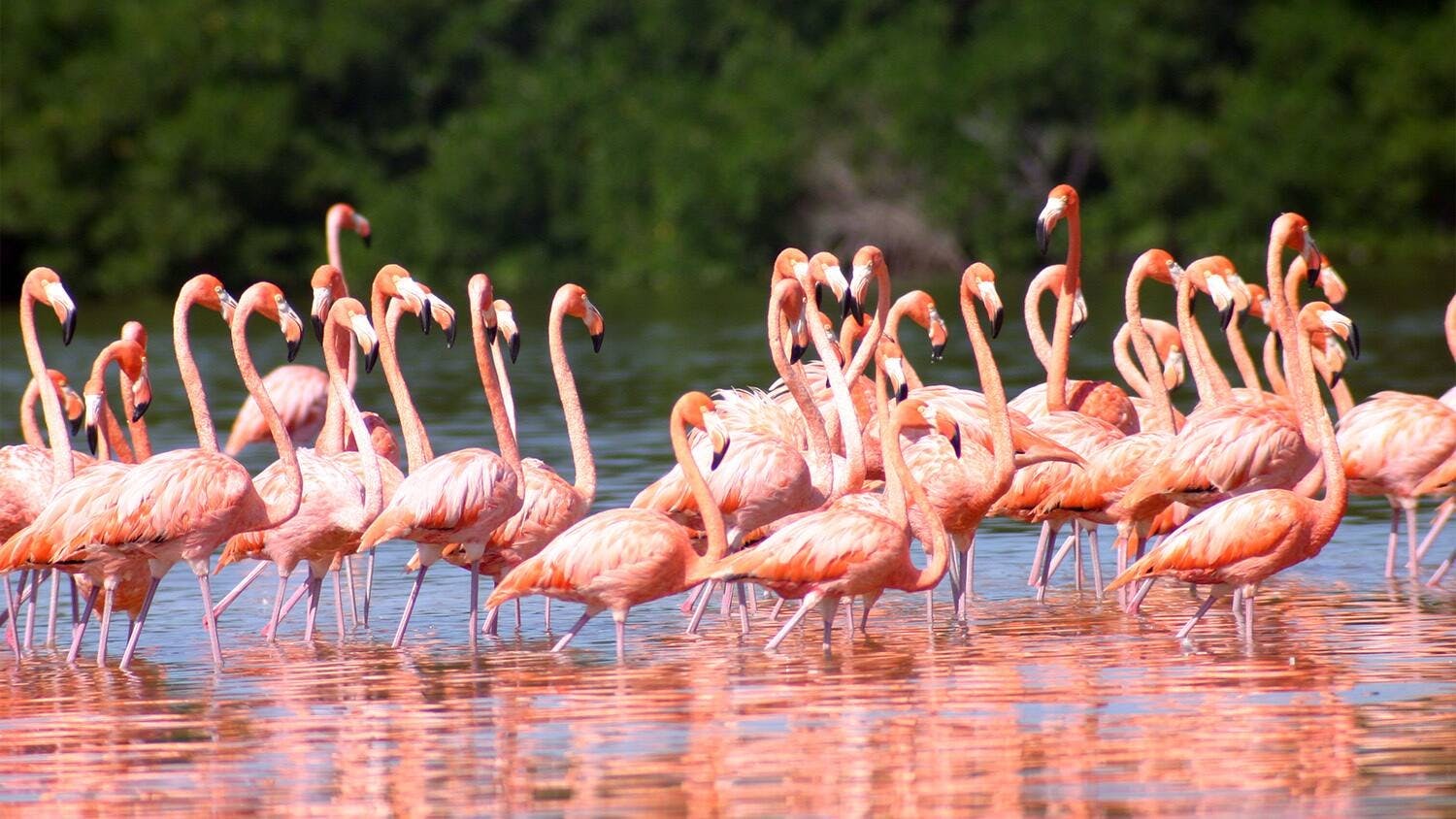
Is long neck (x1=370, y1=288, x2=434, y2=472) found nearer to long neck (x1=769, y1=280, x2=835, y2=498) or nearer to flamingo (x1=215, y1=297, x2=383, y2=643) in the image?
flamingo (x1=215, y1=297, x2=383, y2=643)

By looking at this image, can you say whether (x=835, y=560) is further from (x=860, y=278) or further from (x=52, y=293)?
(x=52, y=293)

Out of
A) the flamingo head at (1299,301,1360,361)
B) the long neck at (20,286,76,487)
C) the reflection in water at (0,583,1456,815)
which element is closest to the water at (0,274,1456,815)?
the reflection in water at (0,583,1456,815)

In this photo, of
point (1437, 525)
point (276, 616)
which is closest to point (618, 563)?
point (276, 616)

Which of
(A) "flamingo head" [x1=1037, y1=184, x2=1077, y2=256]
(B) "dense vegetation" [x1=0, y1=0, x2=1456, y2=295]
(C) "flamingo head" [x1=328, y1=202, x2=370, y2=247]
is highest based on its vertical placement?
(B) "dense vegetation" [x1=0, y1=0, x2=1456, y2=295]

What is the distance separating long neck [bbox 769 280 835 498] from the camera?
9219 millimetres

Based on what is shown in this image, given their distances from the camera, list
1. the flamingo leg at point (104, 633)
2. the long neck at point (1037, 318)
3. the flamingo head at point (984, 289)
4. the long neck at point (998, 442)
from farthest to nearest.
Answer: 1. the long neck at point (1037, 318)
2. the flamingo head at point (984, 289)
3. the long neck at point (998, 442)
4. the flamingo leg at point (104, 633)

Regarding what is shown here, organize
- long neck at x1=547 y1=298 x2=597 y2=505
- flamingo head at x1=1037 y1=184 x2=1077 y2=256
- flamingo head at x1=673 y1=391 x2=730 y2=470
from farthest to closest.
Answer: flamingo head at x1=1037 y1=184 x2=1077 y2=256 < long neck at x1=547 y1=298 x2=597 y2=505 < flamingo head at x1=673 y1=391 x2=730 y2=470

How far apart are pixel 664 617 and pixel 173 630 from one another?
6.39 feet

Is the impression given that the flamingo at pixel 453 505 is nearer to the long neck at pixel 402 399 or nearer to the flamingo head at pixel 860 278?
the long neck at pixel 402 399

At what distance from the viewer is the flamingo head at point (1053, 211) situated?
9898 millimetres

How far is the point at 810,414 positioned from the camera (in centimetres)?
932

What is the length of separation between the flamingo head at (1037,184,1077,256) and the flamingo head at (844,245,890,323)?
2.35 feet

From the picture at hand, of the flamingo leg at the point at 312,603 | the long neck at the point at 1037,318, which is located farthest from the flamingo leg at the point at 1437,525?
the flamingo leg at the point at 312,603

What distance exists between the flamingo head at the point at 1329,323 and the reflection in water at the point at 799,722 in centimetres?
103
